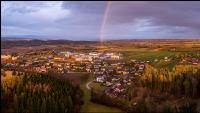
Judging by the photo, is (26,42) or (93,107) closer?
(93,107)

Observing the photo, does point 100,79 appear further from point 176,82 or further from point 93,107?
point 93,107

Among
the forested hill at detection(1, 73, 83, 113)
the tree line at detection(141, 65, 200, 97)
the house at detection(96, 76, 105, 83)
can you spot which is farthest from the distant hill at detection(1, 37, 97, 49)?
the tree line at detection(141, 65, 200, 97)

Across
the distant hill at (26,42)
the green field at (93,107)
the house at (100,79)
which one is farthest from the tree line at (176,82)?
the distant hill at (26,42)

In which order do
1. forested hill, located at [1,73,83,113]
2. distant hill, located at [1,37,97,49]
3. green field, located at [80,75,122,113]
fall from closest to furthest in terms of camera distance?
forested hill, located at [1,73,83,113], green field, located at [80,75,122,113], distant hill, located at [1,37,97,49]

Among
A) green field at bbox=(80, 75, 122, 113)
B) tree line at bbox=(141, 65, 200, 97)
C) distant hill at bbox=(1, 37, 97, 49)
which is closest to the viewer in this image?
green field at bbox=(80, 75, 122, 113)

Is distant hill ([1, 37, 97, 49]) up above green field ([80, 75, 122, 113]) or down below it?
above

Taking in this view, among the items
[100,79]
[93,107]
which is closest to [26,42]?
[100,79]

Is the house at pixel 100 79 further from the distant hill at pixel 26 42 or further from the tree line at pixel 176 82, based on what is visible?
the distant hill at pixel 26 42

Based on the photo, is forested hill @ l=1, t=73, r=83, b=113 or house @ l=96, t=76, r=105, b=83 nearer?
forested hill @ l=1, t=73, r=83, b=113

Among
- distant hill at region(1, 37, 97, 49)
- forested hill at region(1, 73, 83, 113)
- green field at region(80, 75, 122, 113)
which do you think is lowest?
green field at region(80, 75, 122, 113)

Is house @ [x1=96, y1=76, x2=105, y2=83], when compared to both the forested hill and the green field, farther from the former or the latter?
the green field

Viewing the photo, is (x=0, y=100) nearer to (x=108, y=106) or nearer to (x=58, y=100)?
(x=58, y=100)

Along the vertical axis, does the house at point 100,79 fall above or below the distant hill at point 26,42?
below
